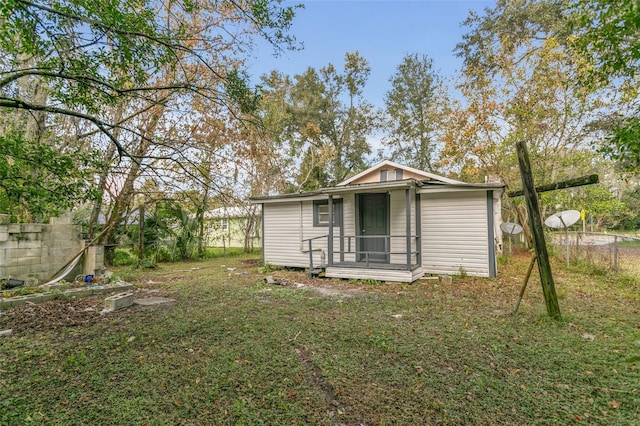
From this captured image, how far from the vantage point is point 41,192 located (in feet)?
11.6

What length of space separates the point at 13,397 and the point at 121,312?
2.80m

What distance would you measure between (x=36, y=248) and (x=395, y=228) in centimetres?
894

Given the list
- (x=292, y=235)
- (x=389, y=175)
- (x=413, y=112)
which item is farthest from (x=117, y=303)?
(x=413, y=112)

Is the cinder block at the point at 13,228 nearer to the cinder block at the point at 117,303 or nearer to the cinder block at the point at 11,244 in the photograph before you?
the cinder block at the point at 11,244

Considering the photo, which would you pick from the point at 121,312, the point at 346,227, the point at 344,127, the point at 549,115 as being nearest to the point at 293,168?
the point at 344,127

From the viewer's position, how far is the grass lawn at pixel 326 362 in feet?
7.85

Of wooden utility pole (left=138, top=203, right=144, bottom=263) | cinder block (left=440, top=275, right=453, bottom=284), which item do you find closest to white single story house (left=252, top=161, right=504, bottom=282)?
cinder block (left=440, top=275, right=453, bottom=284)

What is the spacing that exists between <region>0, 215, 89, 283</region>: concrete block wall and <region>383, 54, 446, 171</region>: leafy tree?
19315 mm

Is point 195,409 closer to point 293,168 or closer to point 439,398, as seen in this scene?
point 439,398

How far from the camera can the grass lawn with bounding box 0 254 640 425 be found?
239cm

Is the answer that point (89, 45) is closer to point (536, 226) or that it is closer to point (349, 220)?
point (536, 226)

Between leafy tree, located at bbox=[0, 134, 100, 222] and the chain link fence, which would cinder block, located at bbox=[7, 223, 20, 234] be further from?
the chain link fence

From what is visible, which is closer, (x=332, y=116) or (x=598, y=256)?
(x=598, y=256)

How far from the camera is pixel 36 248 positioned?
6.94 m
